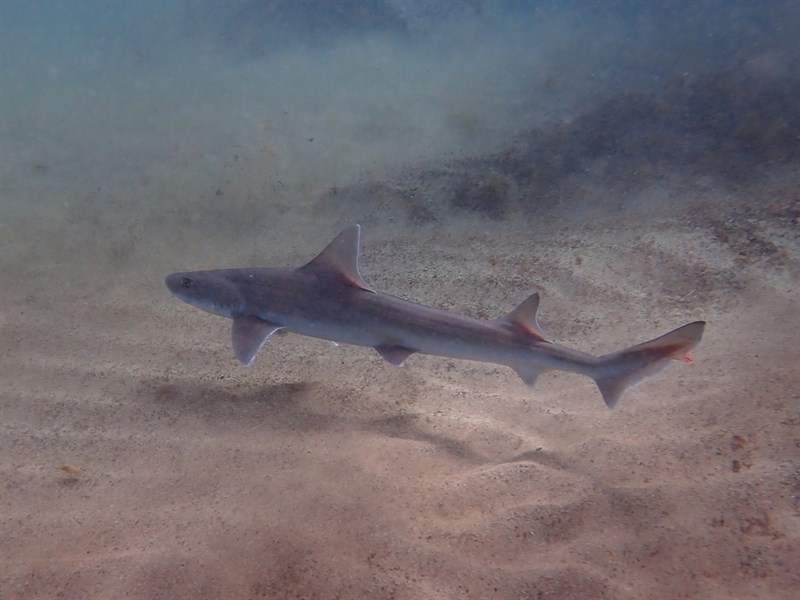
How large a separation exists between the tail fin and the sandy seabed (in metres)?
0.70

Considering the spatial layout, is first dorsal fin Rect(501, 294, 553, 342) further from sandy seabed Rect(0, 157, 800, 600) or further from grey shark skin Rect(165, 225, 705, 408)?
sandy seabed Rect(0, 157, 800, 600)

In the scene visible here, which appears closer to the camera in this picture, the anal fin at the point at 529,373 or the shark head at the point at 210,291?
the anal fin at the point at 529,373

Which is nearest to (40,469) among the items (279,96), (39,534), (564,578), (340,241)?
(39,534)

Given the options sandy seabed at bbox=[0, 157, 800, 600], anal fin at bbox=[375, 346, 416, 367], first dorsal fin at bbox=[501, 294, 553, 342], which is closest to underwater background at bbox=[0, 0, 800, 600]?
sandy seabed at bbox=[0, 157, 800, 600]

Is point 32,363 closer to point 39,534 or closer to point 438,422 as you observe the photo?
point 39,534

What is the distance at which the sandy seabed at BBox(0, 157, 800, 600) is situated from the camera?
3.14 m

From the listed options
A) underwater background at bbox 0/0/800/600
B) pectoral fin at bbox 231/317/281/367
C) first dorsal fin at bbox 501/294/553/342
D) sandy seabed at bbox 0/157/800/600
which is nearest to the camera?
sandy seabed at bbox 0/157/800/600

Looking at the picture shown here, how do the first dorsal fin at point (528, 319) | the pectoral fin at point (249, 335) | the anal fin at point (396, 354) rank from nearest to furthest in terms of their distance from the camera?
the first dorsal fin at point (528, 319)
the anal fin at point (396, 354)
the pectoral fin at point (249, 335)

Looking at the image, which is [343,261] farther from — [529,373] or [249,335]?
[529,373]

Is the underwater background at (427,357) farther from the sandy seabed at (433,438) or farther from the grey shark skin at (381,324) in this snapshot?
the grey shark skin at (381,324)

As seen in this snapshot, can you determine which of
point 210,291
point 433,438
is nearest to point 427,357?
point 433,438

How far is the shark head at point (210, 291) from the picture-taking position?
4.39 metres

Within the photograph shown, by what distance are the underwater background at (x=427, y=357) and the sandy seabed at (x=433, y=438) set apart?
0.02 meters

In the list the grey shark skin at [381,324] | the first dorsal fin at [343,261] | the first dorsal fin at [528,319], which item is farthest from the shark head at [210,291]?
the first dorsal fin at [528,319]
